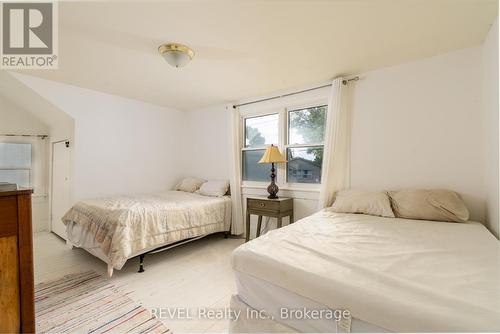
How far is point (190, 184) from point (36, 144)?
8.48 ft

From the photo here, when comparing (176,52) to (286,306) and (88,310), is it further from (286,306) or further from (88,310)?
(88,310)

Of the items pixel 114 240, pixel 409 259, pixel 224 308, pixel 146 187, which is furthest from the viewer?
pixel 146 187

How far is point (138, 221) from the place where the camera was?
7.59 feet

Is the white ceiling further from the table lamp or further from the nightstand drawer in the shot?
the nightstand drawer

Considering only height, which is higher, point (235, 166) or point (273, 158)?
point (273, 158)

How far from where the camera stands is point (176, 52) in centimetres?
201

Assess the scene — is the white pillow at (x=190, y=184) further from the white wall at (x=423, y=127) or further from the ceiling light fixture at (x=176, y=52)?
the white wall at (x=423, y=127)

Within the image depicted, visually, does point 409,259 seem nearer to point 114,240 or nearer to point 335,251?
point 335,251

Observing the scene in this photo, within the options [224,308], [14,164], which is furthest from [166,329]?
[14,164]

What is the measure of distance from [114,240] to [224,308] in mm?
1238

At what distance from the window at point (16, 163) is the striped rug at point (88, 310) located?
7.95 feet

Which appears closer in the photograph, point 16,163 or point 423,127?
point 423,127

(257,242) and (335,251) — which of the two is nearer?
(335,251)

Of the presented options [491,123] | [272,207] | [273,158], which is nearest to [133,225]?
[272,207]
